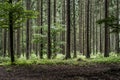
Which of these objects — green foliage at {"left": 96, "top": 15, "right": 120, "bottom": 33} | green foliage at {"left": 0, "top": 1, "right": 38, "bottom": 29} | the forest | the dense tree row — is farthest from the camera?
the dense tree row

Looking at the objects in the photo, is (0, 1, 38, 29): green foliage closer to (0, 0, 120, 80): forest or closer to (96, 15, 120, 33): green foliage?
(0, 0, 120, 80): forest

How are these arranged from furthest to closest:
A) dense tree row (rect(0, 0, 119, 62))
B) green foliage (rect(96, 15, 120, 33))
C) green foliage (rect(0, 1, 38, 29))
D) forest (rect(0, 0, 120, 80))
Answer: dense tree row (rect(0, 0, 119, 62)) < green foliage (rect(0, 1, 38, 29)) < green foliage (rect(96, 15, 120, 33)) < forest (rect(0, 0, 120, 80))

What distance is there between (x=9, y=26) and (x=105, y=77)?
7.98m

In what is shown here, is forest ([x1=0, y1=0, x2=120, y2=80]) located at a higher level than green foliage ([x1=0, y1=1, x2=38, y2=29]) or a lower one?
lower

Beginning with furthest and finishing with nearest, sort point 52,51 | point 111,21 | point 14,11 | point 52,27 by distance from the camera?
point 52,51 → point 52,27 → point 14,11 → point 111,21

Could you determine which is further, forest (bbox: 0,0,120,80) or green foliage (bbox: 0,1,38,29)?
green foliage (bbox: 0,1,38,29)

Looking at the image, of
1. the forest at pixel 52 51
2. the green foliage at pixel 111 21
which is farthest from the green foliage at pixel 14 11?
the green foliage at pixel 111 21

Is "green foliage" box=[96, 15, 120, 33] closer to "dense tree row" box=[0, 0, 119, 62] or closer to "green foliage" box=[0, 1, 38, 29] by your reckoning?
"dense tree row" box=[0, 0, 119, 62]

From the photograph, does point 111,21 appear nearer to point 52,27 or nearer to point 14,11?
point 14,11

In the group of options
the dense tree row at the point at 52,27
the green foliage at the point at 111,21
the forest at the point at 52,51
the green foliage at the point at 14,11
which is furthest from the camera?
the dense tree row at the point at 52,27

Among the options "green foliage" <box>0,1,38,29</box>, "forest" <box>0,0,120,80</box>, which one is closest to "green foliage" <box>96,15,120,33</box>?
"forest" <box>0,0,120,80</box>

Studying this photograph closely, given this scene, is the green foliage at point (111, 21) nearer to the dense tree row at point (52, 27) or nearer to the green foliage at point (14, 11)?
the dense tree row at point (52, 27)

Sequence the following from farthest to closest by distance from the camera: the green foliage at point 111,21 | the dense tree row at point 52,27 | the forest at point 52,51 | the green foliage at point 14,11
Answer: the dense tree row at point 52,27 < the green foliage at point 14,11 < the green foliage at point 111,21 < the forest at point 52,51

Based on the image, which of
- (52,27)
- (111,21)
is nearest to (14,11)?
(111,21)
